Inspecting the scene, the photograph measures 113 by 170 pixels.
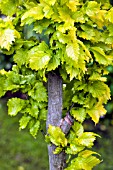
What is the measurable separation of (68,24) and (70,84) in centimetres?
32

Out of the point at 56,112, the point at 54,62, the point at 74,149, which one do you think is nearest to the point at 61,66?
the point at 54,62

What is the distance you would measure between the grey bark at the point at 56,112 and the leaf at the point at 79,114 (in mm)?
29

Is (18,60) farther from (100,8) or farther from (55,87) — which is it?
(100,8)

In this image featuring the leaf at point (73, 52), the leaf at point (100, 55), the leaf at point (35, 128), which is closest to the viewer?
the leaf at point (73, 52)

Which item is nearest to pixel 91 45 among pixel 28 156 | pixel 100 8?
pixel 100 8

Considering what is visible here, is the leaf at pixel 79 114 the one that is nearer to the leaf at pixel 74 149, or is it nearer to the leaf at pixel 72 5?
the leaf at pixel 74 149

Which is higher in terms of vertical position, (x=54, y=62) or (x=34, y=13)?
(x=34, y=13)

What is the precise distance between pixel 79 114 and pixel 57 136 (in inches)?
4.3

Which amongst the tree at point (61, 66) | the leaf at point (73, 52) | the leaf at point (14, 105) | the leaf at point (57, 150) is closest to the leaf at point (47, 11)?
the tree at point (61, 66)

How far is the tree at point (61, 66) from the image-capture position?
41.8 inches

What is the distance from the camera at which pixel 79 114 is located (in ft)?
4.04

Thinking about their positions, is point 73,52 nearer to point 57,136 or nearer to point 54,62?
point 54,62

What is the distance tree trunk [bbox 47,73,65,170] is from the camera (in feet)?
3.98

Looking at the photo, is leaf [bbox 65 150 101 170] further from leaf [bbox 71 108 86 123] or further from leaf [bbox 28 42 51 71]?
leaf [bbox 28 42 51 71]
